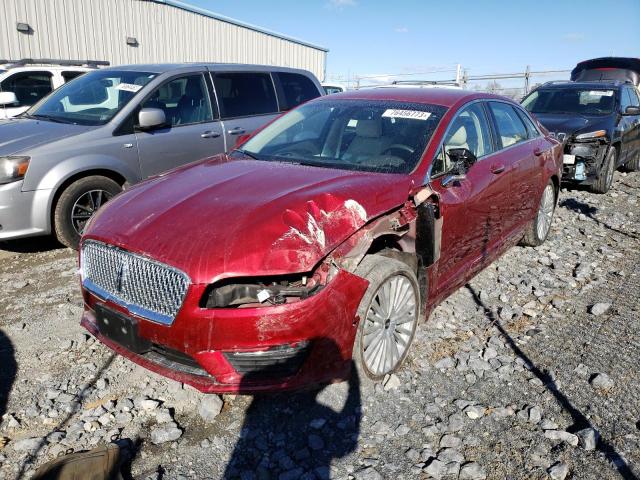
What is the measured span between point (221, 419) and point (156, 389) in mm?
498

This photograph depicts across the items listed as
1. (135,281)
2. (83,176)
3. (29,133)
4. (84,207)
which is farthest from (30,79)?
(135,281)

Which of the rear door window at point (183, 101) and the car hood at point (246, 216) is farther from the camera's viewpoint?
the rear door window at point (183, 101)

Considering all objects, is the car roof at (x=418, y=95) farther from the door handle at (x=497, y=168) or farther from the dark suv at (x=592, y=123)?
the dark suv at (x=592, y=123)

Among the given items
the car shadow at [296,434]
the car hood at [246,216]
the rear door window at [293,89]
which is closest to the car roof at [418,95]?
the car hood at [246,216]

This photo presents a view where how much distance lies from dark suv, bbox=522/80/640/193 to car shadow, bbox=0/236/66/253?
22.8 ft

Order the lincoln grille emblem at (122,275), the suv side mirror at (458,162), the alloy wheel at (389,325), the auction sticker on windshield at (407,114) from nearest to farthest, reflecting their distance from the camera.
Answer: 1. the lincoln grille emblem at (122,275)
2. the alloy wheel at (389,325)
3. the suv side mirror at (458,162)
4. the auction sticker on windshield at (407,114)

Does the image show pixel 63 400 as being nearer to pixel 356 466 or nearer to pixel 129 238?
pixel 129 238

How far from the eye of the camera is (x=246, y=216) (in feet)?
8.63

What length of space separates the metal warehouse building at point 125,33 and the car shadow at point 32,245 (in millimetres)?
11297

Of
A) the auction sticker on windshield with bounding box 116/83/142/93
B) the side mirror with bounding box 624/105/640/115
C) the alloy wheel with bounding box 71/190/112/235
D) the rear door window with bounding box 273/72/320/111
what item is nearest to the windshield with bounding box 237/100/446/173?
the alloy wheel with bounding box 71/190/112/235

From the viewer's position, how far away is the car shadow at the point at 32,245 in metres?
5.21

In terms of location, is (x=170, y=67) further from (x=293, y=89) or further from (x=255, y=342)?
(x=255, y=342)

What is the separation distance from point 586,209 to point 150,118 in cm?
609

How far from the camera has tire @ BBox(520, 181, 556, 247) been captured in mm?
5376
